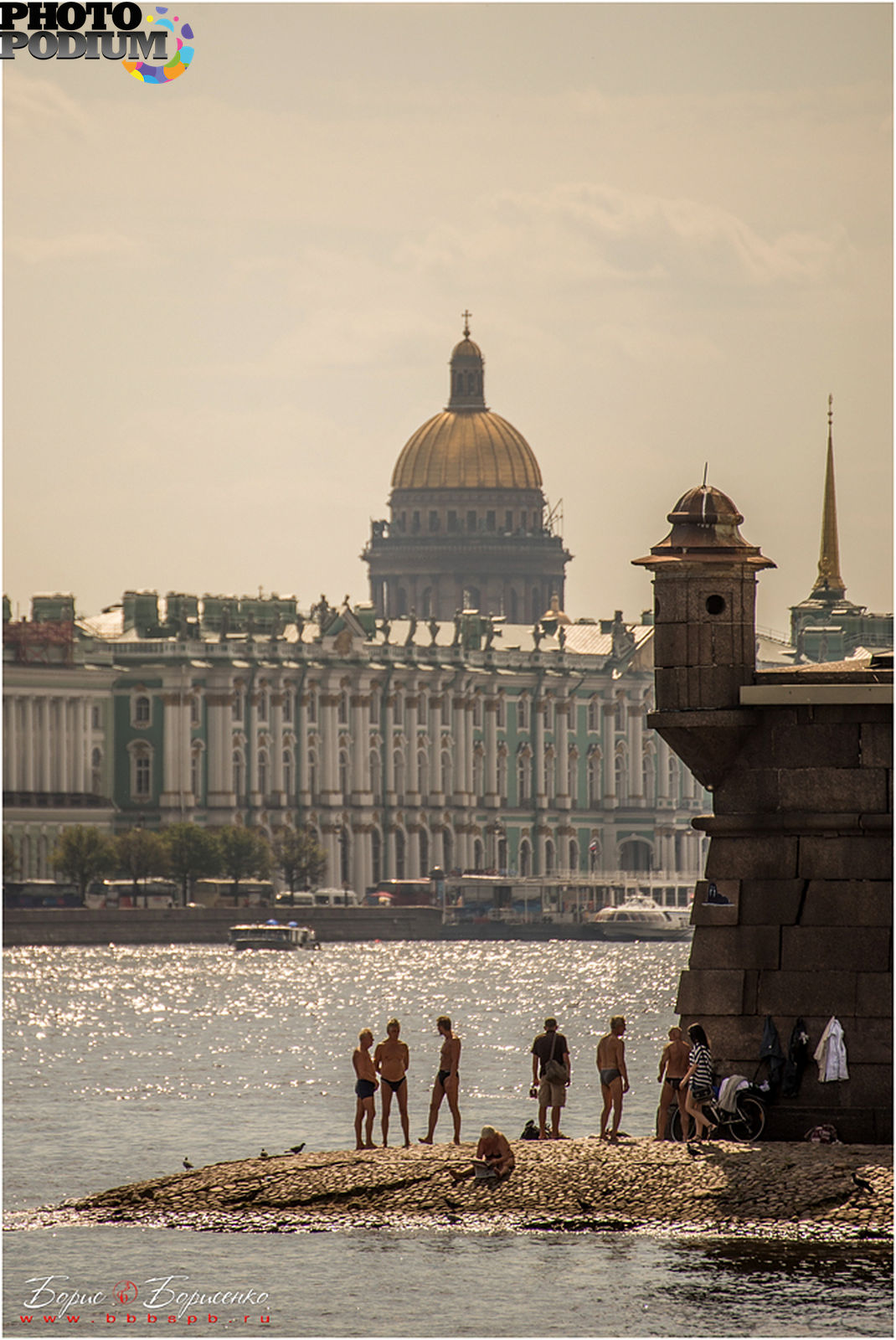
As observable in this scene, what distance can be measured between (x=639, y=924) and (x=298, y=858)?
14967 millimetres

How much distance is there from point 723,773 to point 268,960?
86.9m

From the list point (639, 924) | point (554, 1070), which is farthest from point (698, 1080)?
point (639, 924)

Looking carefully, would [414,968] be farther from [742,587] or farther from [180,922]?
[742,587]

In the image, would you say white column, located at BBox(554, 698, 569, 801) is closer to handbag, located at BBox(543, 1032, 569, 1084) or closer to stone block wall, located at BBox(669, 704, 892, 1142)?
handbag, located at BBox(543, 1032, 569, 1084)

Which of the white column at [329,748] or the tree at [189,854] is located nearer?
the tree at [189,854]

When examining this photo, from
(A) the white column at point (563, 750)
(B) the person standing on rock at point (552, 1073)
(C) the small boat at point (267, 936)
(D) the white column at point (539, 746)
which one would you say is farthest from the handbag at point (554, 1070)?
(A) the white column at point (563, 750)

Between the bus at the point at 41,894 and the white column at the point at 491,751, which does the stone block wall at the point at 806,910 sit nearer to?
the bus at the point at 41,894

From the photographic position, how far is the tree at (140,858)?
14125 centimetres

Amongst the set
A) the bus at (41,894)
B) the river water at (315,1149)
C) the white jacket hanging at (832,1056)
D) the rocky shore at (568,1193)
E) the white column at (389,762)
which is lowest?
the river water at (315,1149)

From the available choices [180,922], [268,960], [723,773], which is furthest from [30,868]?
[723,773]

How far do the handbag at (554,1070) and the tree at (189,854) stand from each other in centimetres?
11079

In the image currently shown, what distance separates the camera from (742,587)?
3073 centimetres

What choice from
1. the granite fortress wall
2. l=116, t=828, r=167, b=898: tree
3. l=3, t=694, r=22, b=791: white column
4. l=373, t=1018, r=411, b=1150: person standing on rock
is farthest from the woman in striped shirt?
l=3, t=694, r=22, b=791: white column

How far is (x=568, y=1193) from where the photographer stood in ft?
95.2
